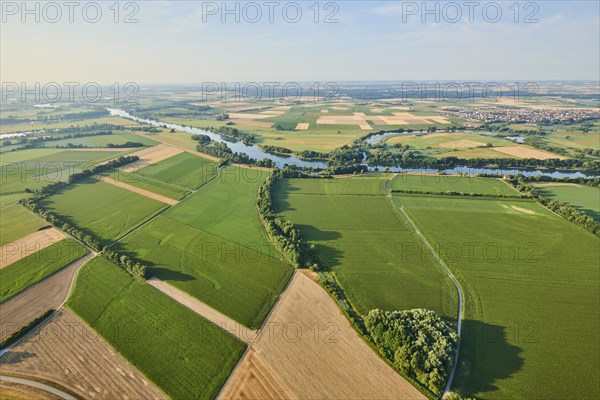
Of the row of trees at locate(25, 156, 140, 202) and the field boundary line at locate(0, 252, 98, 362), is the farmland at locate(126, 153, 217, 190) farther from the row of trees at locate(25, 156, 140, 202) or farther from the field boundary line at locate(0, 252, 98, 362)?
the field boundary line at locate(0, 252, 98, 362)

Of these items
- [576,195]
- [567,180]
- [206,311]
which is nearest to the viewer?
[206,311]

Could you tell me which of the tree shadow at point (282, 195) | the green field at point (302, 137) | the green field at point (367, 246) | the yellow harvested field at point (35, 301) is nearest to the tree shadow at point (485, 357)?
the green field at point (367, 246)

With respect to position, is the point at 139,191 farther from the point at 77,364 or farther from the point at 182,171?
the point at 77,364

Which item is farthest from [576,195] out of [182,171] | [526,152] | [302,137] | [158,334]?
[182,171]

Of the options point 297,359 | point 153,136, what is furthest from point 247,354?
point 153,136

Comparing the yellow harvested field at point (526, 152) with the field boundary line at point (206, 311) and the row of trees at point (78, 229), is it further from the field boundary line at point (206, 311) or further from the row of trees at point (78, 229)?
the row of trees at point (78, 229)

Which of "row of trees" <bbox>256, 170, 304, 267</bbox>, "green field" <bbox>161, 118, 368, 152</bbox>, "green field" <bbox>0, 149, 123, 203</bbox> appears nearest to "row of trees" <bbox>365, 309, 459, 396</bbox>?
"row of trees" <bbox>256, 170, 304, 267</bbox>
